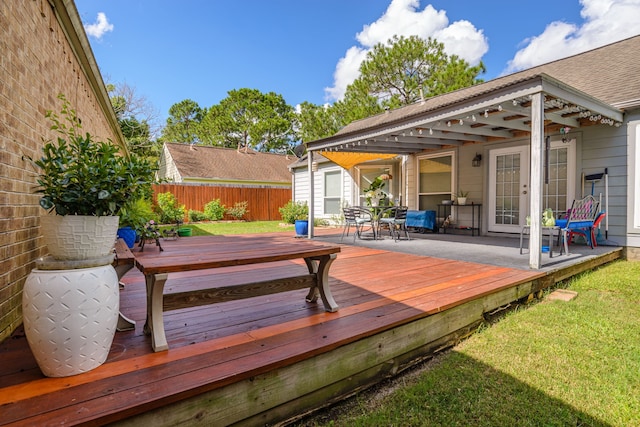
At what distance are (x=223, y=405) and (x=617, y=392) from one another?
91.9 inches

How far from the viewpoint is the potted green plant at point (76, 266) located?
58.6 inches

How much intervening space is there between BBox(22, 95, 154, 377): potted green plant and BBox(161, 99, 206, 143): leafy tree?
3122cm

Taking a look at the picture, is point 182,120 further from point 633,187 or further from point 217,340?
point 217,340

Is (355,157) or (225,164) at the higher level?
(225,164)

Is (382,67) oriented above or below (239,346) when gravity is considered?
above

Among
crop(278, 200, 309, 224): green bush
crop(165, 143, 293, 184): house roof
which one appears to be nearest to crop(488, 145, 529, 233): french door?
crop(278, 200, 309, 224): green bush

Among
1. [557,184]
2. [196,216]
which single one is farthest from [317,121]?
[557,184]

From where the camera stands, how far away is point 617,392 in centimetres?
201

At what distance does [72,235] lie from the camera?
160cm

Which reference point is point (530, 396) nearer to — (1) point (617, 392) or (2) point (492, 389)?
(2) point (492, 389)

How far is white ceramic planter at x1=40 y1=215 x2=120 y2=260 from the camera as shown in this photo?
62.7 inches

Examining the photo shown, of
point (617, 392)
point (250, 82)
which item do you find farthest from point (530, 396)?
point (250, 82)

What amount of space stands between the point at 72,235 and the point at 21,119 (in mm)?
1370

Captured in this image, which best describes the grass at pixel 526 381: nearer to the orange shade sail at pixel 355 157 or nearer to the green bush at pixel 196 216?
the orange shade sail at pixel 355 157
